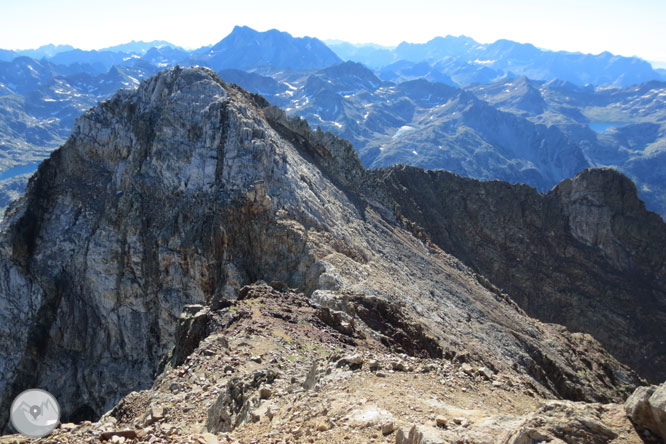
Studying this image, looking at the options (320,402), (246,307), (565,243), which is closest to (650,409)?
(320,402)

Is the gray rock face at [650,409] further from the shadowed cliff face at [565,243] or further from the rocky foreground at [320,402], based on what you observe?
the shadowed cliff face at [565,243]

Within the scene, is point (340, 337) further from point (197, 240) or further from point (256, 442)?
point (197, 240)

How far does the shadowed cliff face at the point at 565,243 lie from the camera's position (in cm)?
6588

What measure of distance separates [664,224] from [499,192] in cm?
2478

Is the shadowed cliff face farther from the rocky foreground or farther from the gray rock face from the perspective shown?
the gray rock face

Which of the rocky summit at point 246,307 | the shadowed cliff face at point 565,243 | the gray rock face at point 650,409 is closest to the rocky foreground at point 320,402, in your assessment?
the rocky summit at point 246,307

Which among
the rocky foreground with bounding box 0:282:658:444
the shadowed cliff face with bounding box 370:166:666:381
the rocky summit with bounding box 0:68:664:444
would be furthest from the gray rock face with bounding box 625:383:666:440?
the shadowed cliff face with bounding box 370:166:666:381

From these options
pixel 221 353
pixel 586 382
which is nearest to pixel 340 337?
pixel 221 353

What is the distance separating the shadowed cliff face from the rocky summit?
17090mm

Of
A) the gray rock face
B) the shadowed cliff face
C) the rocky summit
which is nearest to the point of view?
the gray rock face

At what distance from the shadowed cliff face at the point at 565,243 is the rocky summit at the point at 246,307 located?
17090 millimetres

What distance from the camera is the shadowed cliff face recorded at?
65.9 meters

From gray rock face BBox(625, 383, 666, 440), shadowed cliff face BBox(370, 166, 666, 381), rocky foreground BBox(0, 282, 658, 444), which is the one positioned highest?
gray rock face BBox(625, 383, 666, 440)

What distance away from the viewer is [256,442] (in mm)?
10844
